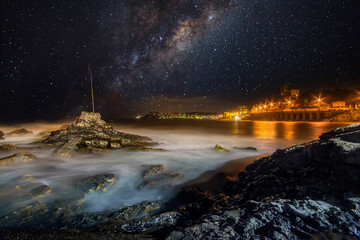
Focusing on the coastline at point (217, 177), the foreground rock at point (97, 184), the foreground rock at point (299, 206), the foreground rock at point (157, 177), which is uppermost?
the foreground rock at point (299, 206)

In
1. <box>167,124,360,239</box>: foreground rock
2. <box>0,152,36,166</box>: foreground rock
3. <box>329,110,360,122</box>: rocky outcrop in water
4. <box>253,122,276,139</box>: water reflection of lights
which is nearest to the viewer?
<box>167,124,360,239</box>: foreground rock

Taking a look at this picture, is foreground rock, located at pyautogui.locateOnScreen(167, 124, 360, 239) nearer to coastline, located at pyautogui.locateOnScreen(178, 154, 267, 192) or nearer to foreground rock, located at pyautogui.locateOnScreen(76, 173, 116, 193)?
coastline, located at pyautogui.locateOnScreen(178, 154, 267, 192)

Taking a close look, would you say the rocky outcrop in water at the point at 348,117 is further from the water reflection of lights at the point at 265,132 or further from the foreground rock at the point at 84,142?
the foreground rock at the point at 84,142

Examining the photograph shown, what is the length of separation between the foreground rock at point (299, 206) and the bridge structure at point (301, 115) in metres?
62.3

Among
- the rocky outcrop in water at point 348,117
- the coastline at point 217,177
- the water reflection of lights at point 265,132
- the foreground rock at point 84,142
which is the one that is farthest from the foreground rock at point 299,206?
the rocky outcrop in water at point 348,117

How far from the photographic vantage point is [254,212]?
111 inches

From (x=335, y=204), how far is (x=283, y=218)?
0.99 meters

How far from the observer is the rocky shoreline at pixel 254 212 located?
8.26ft

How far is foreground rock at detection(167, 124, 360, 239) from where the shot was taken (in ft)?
8.07

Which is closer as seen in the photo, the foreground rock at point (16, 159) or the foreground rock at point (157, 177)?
the foreground rock at point (157, 177)

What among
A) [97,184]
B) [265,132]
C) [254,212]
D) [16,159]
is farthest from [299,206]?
[265,132]

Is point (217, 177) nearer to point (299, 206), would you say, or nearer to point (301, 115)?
point (299, 206)

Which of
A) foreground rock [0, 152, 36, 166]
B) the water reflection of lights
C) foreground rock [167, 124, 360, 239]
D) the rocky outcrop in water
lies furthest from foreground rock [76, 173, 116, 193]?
the rocky outcrop in water

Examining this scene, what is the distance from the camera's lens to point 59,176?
711 centimetres
